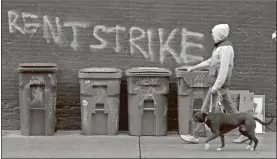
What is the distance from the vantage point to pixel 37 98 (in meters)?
10.8

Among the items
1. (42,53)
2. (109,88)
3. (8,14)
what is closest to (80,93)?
(109,88)

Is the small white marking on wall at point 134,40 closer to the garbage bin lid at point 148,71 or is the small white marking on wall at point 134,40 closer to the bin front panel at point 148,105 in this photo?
the garbage bin lid at point 148,71

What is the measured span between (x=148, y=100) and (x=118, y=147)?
1.37 meters

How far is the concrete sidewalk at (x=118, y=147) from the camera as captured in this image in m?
9.07

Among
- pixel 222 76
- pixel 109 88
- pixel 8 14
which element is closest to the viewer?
pixel 222 76

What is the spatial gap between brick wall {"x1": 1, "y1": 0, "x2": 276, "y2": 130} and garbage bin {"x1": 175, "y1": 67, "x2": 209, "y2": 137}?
715 mm

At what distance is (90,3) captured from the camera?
458 inches

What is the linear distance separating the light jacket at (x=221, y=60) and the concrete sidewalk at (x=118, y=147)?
1024 mm

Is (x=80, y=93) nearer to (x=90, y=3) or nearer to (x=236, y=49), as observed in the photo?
(x=90, y=3)

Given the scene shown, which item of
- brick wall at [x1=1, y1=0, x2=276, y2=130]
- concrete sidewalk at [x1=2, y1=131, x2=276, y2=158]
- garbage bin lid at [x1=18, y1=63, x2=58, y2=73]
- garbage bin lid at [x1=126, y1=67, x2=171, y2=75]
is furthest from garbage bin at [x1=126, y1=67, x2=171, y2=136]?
garbage bin lid at [x1=18, y1=63, x2=58, y2=73]

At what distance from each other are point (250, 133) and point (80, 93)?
3.10 m

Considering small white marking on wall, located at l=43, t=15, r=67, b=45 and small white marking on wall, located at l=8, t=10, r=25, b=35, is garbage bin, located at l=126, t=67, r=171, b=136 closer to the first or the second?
small white marking on wall, located at l=43, t=15, r=67, b=45

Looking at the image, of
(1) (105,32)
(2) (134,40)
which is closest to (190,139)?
(2) (134,40)

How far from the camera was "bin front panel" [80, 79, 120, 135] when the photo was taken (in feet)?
35.4
